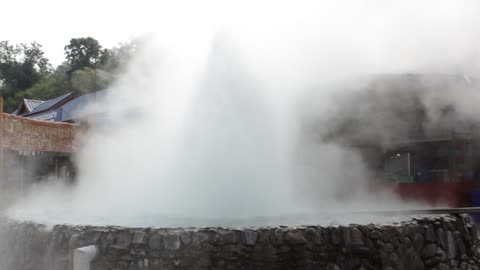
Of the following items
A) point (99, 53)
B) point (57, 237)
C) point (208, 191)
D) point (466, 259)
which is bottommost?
point (466, 259)

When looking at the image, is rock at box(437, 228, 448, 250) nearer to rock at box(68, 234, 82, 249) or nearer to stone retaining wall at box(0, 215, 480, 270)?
stone retaining wall at box(0, 215, 480, 270)

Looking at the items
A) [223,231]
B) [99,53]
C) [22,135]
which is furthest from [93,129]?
[99,53]

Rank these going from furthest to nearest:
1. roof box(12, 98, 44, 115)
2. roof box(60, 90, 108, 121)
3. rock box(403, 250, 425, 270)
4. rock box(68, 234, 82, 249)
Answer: roof box(12, 98, 44, 115) → roof box(60, 90, 108, 121) → rock box(403, 250, 425, 270) → rock box(68, 234, 82, 249)

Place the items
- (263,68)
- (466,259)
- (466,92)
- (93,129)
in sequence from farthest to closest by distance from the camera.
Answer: (93,129)
(466,92)
(263,68)
(466,259)

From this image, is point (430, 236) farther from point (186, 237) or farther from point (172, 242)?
point (172, 242)

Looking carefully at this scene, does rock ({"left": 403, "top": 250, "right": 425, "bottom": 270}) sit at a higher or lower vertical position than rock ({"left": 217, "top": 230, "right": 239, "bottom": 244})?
lower

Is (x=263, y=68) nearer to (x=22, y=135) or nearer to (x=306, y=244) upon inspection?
(x=306, y=244)

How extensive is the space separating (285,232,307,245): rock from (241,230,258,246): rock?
259mm

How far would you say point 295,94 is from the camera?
739cm

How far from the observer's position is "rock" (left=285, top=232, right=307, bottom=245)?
144 inches

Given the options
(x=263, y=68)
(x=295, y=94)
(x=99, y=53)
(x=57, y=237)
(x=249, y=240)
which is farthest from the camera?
(x=99, y=53)

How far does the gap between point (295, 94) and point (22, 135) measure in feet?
22.7

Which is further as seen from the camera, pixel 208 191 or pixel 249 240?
pixel 208 191

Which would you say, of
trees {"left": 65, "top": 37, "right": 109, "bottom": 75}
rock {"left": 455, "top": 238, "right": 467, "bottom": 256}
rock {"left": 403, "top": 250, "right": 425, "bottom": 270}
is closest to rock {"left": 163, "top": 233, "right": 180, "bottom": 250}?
rock {"left": 403, "top": 250, "right": 425, "bottom": 270}
